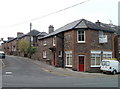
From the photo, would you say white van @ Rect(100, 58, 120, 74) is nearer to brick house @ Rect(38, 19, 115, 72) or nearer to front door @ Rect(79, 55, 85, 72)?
brick house @ Rect(38, 19, 115, 72)

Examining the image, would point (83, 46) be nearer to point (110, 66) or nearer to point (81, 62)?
point (81, 62)

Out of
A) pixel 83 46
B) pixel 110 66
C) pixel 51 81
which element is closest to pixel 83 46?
pixel 83 46

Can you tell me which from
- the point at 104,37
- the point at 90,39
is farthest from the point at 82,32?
the point at 104,37

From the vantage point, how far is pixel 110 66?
88.3 ft

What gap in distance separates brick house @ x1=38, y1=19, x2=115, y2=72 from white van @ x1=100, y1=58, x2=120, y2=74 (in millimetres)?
1578

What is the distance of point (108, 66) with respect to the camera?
88.5 feet

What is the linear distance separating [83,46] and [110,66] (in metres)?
4.84

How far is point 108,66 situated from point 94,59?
2864 mm

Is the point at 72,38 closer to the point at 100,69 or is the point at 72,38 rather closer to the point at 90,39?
the point at 90,39

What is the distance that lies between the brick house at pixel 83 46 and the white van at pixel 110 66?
1.58m

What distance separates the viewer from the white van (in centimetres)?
2694

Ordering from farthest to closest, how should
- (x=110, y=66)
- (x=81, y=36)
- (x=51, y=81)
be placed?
1. (x=81, y=36)
2. (x=110, y=66)
3. (x=51, y=81)

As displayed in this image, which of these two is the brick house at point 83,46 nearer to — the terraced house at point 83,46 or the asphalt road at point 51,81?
the terraced house at point 83,46

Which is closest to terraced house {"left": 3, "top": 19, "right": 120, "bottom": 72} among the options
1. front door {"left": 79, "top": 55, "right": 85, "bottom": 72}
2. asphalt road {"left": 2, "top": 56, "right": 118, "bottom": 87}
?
front door {"left": 79, "top": 55, "right": 85, "bottom": 72}
